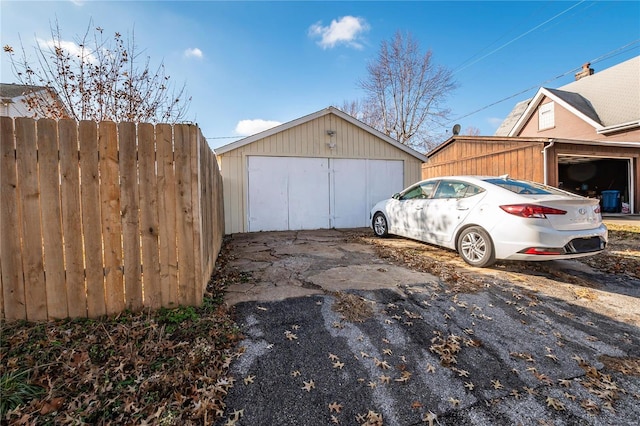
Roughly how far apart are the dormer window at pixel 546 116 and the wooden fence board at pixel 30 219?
2113 centimetres

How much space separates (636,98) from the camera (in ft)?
45.2

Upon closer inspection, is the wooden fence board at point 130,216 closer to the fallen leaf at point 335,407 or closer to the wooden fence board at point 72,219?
the wooden fence board at point 72,219

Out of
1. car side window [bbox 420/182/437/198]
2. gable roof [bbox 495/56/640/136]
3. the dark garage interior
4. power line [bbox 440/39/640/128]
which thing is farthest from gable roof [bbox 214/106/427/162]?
power line [bbox 440/39/640/128]

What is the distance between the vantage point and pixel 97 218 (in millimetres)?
2439

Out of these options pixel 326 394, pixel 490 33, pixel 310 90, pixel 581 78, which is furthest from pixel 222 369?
pixel 581 78

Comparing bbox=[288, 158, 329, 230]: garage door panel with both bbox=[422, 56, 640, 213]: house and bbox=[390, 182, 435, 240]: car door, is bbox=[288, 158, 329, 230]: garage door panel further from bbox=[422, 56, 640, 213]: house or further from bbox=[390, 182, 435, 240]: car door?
bbox=[422, 56, 640, 213]: house

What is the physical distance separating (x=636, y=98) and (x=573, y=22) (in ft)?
15.8

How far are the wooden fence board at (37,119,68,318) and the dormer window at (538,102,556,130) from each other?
21004 millimetres

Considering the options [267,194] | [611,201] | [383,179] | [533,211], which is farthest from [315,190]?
[611,201]

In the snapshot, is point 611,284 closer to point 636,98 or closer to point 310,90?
point 310,90

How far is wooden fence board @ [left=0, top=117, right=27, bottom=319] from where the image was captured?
2.27 meters

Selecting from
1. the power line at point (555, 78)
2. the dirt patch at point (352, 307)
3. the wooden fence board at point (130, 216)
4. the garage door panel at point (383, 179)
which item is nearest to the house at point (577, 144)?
the power line at point (555, 78)

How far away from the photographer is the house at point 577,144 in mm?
10617

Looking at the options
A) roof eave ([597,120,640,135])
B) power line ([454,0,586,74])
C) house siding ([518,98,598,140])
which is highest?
power line ([454,0,586,74])
